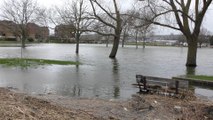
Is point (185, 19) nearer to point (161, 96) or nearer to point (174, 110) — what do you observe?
point (161, 96)

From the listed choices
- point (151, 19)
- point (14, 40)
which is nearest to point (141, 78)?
point (151, 19)

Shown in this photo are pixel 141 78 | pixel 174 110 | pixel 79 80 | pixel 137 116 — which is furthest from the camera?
pixel 79 80

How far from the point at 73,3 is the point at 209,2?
2742cm

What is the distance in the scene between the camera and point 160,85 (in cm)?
1357

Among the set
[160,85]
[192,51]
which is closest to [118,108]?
[160,85]

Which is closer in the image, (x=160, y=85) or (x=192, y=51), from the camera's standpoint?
(x=160, y=85)

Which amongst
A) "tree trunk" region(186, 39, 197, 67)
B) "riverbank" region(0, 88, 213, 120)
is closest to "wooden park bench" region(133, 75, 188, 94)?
"riverbank" region(0, 88, 213, 120)

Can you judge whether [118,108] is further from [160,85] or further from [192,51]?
[192,51]

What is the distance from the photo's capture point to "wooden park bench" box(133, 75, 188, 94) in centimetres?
1295

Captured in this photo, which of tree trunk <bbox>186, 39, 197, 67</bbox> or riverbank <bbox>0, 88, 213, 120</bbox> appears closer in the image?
riverbank <bbox>0, 88, 213, 120</bbox>

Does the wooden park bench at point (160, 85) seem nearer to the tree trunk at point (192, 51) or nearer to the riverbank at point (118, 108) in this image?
the riverbank at point (118, 108)

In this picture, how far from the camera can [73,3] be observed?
175ft

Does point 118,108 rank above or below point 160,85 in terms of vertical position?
below

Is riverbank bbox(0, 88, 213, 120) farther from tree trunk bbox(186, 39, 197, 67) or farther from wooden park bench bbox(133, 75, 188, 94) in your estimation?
tree trunk bbox(186, 39, 197, 67)
